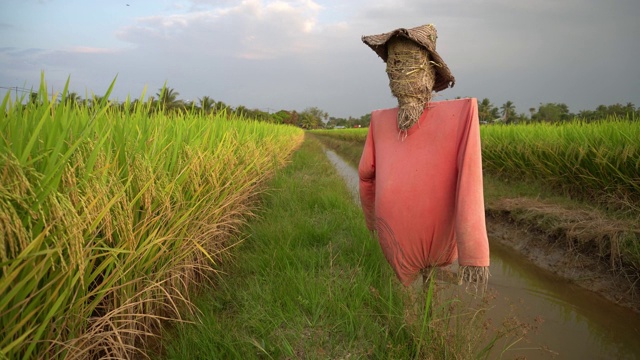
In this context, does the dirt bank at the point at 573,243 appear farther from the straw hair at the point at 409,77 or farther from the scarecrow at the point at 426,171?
the straw hair at the point at 409,77

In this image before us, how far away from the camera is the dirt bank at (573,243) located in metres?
2.60

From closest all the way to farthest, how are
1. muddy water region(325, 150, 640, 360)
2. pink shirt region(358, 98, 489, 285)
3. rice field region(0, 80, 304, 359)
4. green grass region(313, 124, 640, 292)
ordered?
rice field region(0, 80, 304, 359), pink shirt region(358, 98, 489, 285), muddy water region(325, 150, 640, 360), green grass region(313, 124, 640, 292)

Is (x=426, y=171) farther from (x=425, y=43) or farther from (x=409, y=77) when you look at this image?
(x=425, y=43)

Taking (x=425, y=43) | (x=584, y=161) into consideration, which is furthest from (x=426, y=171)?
(x=584, y=161)

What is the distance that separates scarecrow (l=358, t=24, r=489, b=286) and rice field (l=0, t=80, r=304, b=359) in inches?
33.7

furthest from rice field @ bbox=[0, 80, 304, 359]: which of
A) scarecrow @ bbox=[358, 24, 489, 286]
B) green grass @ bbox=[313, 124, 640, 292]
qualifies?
green grass @ bbox=[313, 124, 640, 292]

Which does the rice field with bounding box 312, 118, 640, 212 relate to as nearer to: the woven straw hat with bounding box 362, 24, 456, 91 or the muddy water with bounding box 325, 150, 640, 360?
the muddy water with bounding box 325, 150, 640, 360

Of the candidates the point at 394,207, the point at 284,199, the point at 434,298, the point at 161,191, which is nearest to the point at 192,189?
the point at 161,191

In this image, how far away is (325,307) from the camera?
1531 millimetres

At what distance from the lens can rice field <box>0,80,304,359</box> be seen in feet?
2.84

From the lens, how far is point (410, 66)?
1267mm

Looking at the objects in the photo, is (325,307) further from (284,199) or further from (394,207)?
(284,199)

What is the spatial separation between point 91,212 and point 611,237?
3.44 meters

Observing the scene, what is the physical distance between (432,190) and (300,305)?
80 cm
